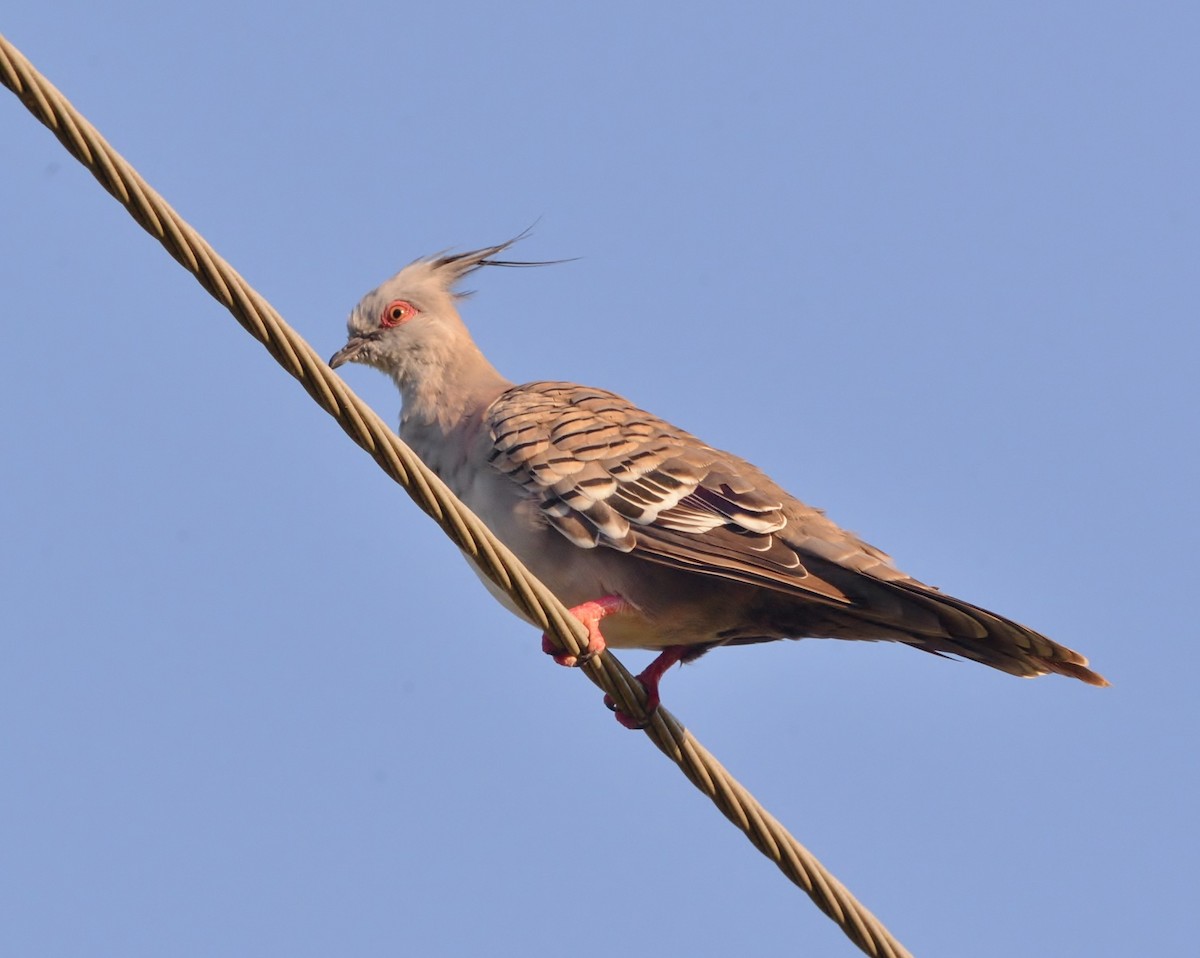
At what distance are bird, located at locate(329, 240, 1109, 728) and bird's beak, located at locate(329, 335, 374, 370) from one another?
47.8 inches

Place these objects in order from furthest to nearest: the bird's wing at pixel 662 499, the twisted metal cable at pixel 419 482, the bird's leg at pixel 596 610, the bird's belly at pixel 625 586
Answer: the bird's belly at pixel 625 586 < the bird's leg at pixel 596 610 < the bird's wing at pixel 662 499 < the twisted metal cable at pixel 419 482

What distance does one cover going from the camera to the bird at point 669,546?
6.04 metres


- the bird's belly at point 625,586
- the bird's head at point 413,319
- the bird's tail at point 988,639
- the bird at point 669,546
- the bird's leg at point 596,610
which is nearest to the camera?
the bird's tail at point 988,639

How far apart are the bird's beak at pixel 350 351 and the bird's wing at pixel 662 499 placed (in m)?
1.51

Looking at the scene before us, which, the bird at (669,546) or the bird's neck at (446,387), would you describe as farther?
the bird's neck at (446,387)

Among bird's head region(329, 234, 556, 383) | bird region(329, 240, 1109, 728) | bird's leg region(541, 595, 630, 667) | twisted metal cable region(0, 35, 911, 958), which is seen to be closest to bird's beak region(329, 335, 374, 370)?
bird's head region(329, 234, 556, 383)

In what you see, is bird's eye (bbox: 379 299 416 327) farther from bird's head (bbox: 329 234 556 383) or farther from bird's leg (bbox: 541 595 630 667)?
bird's leg (bbox: 541 595 630 667)

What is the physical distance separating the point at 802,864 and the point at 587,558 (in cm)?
212

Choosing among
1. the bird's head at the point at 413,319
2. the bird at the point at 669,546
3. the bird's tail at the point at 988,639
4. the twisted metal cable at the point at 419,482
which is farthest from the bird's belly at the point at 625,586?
the bird's head at the point at 413,319

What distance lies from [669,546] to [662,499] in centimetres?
30

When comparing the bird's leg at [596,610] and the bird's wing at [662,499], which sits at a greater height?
the bird's wing at [662,499]

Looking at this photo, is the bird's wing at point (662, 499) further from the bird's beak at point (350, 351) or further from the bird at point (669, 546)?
the bird's beak at point (350, 351)

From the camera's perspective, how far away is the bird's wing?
6277 mm

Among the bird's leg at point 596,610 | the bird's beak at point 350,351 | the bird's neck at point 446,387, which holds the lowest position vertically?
the bird's leg at point 596,610
